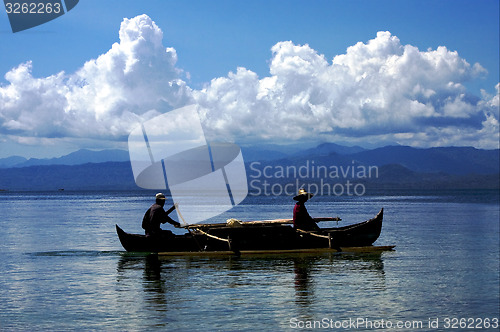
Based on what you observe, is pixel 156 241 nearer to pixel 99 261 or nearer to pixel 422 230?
pixel 99 261

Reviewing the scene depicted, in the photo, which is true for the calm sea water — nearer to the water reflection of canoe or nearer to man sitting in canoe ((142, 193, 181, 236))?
the water reflection of canoe

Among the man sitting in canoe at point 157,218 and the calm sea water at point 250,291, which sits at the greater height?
the man sitting in canoe at point 157,218

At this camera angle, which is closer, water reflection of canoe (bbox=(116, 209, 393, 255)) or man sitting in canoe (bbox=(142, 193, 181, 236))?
man sitting in canoe (bbox=(142, 193, 181, 236))

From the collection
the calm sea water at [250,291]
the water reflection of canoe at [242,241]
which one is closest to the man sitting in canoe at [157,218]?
the water reflection of canoe at [242,241]

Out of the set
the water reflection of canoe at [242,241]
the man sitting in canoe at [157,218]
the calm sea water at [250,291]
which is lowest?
the calm sea water at [250,291]

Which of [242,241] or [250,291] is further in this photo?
[242,241]

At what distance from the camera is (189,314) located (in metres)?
15.7

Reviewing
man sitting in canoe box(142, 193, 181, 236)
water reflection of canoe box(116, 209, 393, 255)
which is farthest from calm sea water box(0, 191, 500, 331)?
man sitting in canoe box(142, 193, 181, 236)

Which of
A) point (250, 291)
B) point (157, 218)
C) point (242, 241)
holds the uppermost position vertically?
point (157, 218)

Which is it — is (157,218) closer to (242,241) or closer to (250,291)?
(242,241)

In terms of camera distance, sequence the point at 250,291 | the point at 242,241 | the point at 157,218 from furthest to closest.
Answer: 1. the point at 242,241
2. the point at 157,218
3. the point at 250,291

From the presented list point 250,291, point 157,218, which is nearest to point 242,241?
point 157,218

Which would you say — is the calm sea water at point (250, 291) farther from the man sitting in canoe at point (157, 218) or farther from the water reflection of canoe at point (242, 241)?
the man sitting in canoe at point (157, 218)

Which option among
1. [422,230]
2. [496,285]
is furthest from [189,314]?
[422,230]
